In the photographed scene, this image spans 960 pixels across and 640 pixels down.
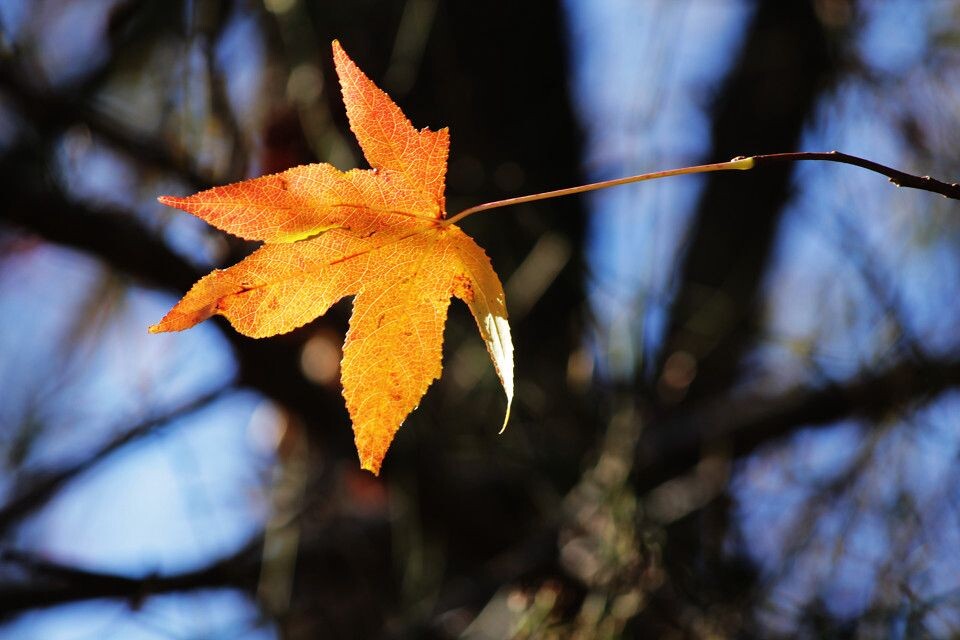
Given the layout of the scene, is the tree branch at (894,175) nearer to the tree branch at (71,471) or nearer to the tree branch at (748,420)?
the tree branch at (748,420)

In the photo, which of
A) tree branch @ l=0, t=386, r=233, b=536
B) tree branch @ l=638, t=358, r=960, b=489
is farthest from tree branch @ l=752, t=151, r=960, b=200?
tree branch @ l=0, t=386, r=233, b=536

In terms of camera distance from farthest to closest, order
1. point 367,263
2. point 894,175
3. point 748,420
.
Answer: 1. point 748,420
2. point 367,263
3. point 894,175

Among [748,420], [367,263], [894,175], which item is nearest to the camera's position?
[894,175]

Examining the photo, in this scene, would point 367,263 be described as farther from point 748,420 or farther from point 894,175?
point 748,420

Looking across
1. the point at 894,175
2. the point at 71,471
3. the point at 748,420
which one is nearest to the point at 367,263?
the point at 894,175

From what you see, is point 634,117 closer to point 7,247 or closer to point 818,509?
point 818,509

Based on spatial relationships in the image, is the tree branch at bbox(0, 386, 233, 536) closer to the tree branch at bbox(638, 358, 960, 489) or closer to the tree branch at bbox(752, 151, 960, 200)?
the tree branch at bbox(638, 358, 960, 489)

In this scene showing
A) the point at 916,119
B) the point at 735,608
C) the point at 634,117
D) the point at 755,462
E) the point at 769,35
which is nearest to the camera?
the point at 735,608

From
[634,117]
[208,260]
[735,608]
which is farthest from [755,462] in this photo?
[208,260]

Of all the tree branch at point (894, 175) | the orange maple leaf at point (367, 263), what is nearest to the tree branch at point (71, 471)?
the orange maple leaf at point (367, 263)
